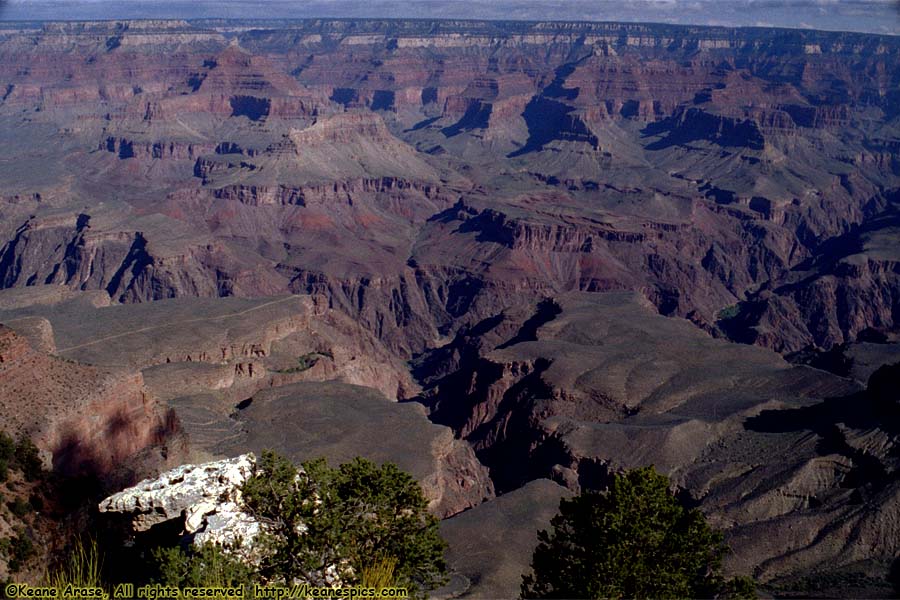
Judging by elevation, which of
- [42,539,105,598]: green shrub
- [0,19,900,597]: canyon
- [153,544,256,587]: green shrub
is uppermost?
[153,544,256,587]: green shrub

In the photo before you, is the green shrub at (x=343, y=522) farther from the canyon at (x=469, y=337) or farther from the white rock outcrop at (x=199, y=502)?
the canyon at (x=469, y=337)

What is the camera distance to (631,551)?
85.9 feet

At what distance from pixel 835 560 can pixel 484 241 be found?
10429 cm

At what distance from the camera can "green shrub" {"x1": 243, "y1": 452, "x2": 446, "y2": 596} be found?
24547 mm

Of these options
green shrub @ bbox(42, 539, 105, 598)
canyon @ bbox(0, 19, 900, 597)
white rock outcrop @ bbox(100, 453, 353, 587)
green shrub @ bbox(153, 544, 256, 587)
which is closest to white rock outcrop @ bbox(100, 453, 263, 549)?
white rock outcrop @ bbox(100, 453, 353, 587)

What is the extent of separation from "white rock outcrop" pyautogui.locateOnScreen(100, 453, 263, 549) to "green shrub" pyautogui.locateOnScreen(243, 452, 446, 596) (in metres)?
0.94

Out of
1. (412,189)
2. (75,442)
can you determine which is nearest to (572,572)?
(75,442)

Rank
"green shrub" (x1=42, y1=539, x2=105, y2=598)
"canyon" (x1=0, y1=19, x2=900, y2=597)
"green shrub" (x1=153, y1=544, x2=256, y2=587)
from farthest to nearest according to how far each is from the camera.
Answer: "canyon" (x1=0, y1=19, x2=900, y2=597)
"green shrub" (x1=42, y1=539, x2=105, y2=598)
"green shrub" (x1=153, y1=544, x2=256, y2=587)

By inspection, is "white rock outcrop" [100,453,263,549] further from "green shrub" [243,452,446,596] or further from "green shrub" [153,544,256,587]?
"green shrub" [153,544,256,587]

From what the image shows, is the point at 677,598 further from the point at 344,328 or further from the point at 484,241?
the point at 484,241

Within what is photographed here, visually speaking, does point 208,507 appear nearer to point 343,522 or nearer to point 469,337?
point 343,522

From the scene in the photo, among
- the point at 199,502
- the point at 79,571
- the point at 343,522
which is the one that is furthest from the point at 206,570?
the point at 79,571

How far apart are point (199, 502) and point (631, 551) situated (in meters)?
14.0

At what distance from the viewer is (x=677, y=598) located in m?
25.4
